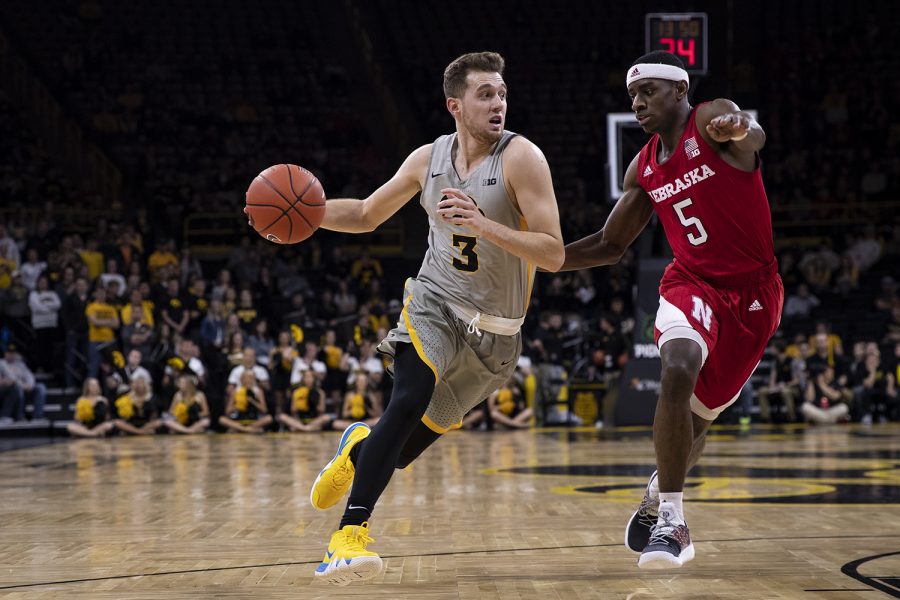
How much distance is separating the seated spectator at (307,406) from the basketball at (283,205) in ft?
36.7

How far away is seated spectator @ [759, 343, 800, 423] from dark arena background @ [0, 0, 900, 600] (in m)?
0.03

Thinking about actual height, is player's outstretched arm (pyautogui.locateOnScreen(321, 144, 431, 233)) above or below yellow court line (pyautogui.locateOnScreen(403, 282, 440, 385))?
above

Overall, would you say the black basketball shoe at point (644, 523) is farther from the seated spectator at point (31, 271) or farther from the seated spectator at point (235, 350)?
the seated spectator at point (31, 271)

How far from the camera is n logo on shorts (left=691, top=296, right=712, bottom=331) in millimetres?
4449

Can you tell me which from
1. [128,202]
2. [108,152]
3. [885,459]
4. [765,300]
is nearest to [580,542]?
[765,300]

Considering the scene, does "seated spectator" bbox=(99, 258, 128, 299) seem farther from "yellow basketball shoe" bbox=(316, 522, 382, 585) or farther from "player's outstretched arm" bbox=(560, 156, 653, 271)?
"yellow basketball shoe" bbox=(316, 522, 382, 585)

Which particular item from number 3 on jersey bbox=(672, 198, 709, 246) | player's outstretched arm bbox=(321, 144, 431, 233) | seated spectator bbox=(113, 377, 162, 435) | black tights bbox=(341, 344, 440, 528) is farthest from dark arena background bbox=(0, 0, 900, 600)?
player's outstretched arm bbox=(321, 144, 431, 233)

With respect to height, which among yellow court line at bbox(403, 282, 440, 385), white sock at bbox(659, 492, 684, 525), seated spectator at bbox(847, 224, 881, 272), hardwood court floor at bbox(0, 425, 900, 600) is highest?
seated spectator at bbox(847, 224, 881, 272)

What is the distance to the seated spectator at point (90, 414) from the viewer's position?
1476cm

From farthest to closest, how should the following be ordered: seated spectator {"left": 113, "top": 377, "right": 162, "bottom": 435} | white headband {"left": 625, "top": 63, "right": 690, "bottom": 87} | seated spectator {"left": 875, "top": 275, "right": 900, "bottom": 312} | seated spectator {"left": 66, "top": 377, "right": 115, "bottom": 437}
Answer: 1. seated spectator {"left": 875, "top": 275, "right": 900, "bottom": 312}
2. seated spectator {"left": 113, "top": 377, "right": 162, "bottom": 435}
3. seated spectator {"left": 66, "top": 377, "right": 115, "bottom": 437}
4. white headband {"left": 625, "top": 63, "right": 690, "bottom": 87}

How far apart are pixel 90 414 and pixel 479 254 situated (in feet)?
37.4

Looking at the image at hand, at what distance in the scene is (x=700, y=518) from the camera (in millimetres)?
6254

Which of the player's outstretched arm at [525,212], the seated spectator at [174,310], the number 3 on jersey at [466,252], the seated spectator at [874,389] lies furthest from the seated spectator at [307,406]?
the player's outstretched arm at [525,212]

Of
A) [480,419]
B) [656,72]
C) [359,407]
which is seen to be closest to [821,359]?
[480,419]
